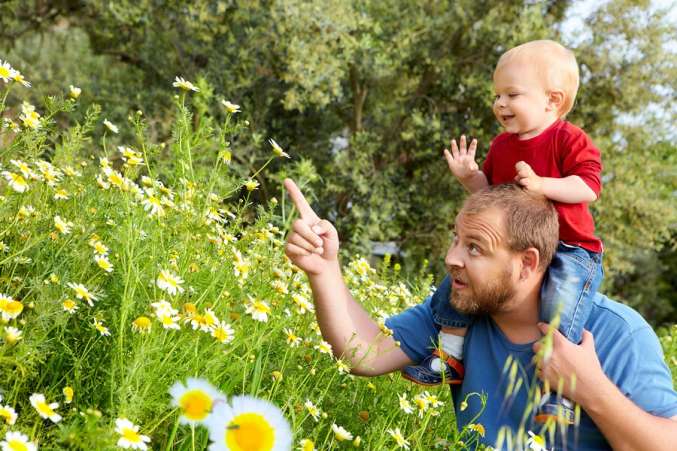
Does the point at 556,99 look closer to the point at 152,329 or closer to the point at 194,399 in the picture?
the point at 152,329

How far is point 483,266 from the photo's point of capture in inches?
79.5

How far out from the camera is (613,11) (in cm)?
1093

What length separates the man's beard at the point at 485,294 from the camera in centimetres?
202

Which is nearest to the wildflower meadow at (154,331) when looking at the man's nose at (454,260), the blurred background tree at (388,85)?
the man's nose at (454,260)

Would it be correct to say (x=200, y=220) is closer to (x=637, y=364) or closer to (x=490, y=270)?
(x=490, y=270)

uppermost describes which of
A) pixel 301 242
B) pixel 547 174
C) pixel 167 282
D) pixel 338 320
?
pixel 547 174

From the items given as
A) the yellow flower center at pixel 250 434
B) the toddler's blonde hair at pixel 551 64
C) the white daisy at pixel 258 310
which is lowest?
the yellow flower center at pixel 250 434

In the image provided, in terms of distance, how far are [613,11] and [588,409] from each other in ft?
34.4

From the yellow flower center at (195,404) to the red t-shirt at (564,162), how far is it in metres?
1.61

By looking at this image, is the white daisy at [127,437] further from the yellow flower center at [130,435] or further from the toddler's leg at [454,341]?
the toddler's leg at [454,341]

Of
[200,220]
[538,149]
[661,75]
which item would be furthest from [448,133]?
[200,220]

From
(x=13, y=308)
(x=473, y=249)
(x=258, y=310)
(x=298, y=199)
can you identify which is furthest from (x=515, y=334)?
(x=13, y=308)

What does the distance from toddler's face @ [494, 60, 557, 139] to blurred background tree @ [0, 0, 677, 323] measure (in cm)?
737

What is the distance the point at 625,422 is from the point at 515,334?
16.9 inches
